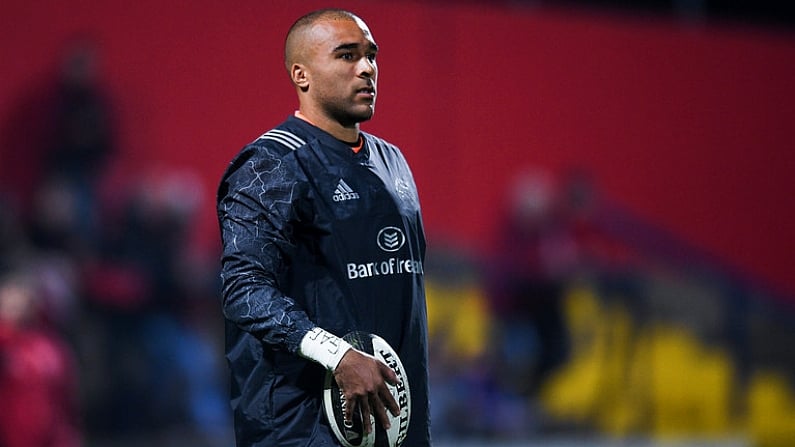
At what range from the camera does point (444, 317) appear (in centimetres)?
870

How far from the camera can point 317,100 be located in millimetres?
2932

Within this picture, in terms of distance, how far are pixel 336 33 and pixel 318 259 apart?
568mm

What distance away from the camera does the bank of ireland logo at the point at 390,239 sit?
287 centimetres

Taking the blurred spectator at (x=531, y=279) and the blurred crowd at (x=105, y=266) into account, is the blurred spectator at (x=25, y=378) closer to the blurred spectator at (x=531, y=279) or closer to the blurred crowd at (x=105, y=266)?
the blurred crowd at (x=105, y=266)

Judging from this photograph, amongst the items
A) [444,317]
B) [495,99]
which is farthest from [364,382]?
[495,99]

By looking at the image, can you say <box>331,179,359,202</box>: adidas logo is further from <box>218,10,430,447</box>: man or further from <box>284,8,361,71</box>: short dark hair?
<box>284,8,361,71</box>: short dark hair

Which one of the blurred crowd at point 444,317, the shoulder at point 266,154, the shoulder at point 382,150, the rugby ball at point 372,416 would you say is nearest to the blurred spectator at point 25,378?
the blurred crowd at point 444,317

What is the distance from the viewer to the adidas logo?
111 inches

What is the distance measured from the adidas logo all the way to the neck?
0.15 metres

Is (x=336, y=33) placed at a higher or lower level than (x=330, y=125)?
higher

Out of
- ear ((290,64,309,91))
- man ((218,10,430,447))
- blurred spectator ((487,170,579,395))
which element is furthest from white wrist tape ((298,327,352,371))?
blurred spectator ((487,170,579,395))

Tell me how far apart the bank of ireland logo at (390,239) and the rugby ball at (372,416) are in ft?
0.75

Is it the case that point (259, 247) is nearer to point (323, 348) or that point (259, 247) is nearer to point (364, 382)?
point (323, 348)

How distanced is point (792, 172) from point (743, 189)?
602mm
